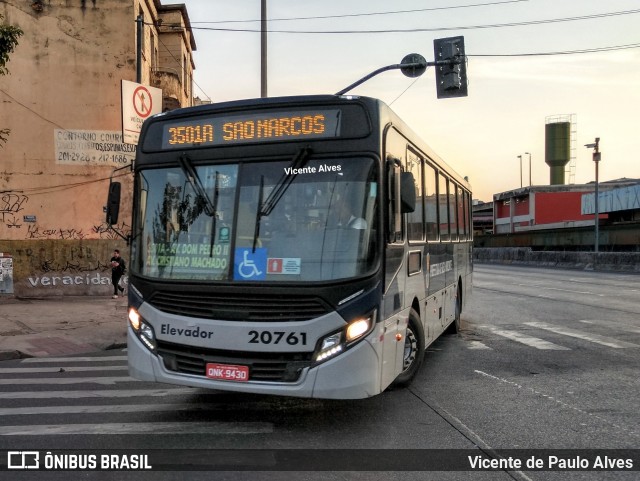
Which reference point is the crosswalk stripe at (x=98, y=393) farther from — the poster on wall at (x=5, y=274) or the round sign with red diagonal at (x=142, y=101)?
the poster on wall at (x=5, y=274)

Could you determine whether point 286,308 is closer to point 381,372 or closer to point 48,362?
point 381,372

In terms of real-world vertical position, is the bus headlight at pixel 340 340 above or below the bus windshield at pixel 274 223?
below

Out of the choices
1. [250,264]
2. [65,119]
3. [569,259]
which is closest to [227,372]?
[250,264]

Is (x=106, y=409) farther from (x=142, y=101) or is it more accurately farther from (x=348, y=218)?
(x=142, y=101)

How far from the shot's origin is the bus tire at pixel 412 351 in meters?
6.76

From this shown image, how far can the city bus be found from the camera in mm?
5020

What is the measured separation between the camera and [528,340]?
10.6m

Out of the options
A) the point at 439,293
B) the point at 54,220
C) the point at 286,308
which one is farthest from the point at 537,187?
the point at 286,308

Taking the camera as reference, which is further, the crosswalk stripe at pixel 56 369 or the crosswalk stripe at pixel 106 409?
the crosswalk stripe at pixel 56 369

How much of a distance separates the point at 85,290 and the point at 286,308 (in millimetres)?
Result: 15070

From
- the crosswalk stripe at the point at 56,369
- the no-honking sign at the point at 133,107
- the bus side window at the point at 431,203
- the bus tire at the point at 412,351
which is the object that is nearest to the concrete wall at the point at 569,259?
the no-honking sign at the point at 133,107

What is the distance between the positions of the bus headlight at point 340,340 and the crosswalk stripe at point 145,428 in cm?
102

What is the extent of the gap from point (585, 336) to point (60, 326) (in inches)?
420

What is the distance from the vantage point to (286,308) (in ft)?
16.5
